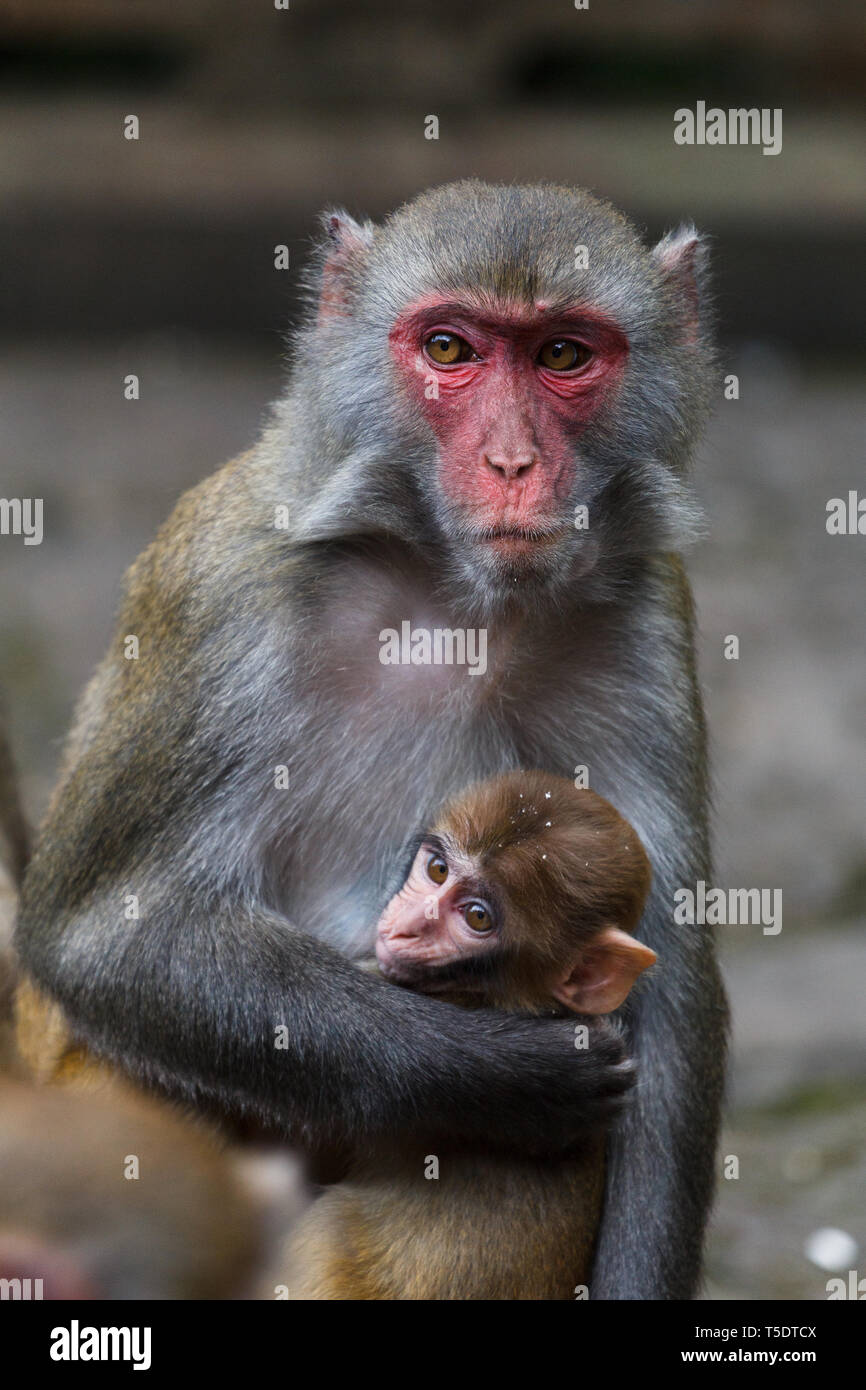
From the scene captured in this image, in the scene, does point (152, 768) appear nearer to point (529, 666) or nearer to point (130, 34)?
point (529, 666)

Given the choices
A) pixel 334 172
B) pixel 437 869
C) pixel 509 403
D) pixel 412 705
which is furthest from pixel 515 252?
pixel 334 172

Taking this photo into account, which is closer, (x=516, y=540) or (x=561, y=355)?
(x=516, y=540)

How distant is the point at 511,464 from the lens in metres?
4.81

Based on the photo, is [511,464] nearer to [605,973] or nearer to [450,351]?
[450,351]

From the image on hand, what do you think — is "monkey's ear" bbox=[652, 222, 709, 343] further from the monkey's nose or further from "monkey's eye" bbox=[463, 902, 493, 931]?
"monkey's eye" bbox=[463, 902, 493, 931]

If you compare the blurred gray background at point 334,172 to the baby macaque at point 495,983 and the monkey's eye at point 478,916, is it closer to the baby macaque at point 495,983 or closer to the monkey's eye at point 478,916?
the baby macaque at point 495,983

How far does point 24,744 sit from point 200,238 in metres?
7.09

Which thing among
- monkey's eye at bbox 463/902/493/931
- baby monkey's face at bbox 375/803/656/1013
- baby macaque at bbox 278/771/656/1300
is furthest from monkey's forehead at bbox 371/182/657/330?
monkey's eye at bbox 463/902/493/931

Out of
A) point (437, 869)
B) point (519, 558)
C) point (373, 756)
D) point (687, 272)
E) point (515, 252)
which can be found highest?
point (687, 272)

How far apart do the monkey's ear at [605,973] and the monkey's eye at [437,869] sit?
0.44 metres

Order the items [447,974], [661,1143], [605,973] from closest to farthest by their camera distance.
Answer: [605,973]
[447,974]
[661,1143]

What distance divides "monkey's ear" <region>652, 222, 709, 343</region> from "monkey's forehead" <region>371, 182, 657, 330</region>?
0.11 m

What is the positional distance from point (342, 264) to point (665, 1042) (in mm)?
2523

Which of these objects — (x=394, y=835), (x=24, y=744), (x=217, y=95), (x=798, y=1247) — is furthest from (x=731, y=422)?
(x=394, y=835)
